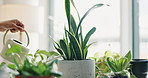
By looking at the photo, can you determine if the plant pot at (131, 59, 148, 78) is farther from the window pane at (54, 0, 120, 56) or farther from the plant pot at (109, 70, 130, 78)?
the window pane at (54, 0, 120, 56)

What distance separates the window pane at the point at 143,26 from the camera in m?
1.88

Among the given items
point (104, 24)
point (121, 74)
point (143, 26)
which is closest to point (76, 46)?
point (121, 74)

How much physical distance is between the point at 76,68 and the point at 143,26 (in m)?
1.20

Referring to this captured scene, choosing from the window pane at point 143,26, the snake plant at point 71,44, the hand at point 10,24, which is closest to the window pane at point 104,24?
the window pane at point 143,26

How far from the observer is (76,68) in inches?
34.3

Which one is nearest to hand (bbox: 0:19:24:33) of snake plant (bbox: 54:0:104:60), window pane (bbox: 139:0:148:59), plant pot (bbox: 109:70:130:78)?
snake plant (bbox: 54:0:104:60)

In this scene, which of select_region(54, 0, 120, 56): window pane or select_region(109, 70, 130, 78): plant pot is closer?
select_region(109, 70, 130, 78): plant pot

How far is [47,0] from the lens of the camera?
3229 millimetres

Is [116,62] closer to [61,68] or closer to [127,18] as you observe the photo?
[61,68]

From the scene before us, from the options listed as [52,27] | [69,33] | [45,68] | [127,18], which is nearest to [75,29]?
[69,33]

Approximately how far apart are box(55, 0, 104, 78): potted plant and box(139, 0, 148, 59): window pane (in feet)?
3.55

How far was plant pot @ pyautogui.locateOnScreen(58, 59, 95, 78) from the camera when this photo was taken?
871 millimetres

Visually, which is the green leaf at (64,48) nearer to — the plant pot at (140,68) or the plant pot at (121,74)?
the plant pot at (121,74)

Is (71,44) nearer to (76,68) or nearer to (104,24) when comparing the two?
(76,68)
